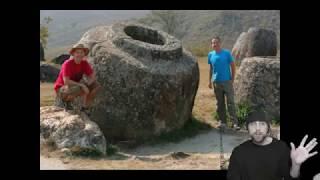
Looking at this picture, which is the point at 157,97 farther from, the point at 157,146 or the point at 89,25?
the point at 89,25

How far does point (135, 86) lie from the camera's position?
283 inches

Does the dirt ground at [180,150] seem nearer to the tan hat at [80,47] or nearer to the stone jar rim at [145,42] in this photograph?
the stone jar rim at [145,42]

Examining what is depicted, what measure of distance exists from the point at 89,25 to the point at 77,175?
2173 mm

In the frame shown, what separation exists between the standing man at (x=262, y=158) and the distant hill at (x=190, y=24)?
3337mm

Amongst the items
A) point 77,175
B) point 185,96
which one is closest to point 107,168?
point 77,175

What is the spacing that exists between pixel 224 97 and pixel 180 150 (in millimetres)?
1020

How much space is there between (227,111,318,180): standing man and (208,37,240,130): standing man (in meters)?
3.76

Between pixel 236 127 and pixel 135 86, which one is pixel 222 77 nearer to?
pixel 236 127

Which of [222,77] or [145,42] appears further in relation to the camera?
[145,42]

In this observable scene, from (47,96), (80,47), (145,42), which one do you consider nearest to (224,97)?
(145,42)

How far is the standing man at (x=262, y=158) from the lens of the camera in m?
3.76

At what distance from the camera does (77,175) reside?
672 cm

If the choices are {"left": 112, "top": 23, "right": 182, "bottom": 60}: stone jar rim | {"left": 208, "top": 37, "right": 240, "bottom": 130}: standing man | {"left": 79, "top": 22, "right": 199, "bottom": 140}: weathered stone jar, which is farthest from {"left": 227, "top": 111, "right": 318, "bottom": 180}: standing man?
{"left": 208, "top": 37, "right": 240, "bottom": 130}: standing man

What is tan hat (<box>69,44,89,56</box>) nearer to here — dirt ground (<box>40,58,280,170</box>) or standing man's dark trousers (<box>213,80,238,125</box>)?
dirt ground (<box>40,58,280,170</box>)
